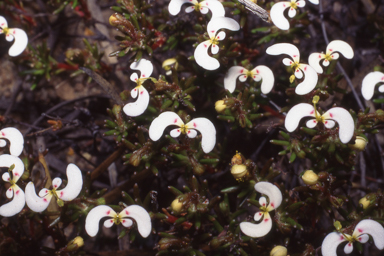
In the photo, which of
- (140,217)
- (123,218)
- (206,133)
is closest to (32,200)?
(123,218)

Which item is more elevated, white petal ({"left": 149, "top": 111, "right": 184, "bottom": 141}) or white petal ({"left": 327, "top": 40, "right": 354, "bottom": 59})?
white petal ({"left": 327, "top": 40, "right": 354, "bottom": 59})

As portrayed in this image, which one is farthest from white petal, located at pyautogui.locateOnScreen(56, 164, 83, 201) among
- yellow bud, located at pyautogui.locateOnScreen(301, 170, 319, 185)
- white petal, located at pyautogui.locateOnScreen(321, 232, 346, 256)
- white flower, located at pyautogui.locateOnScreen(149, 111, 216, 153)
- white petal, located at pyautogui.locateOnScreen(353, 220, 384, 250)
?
white petal, located at pyautogui.locateOnScreen(353, 220, 384, 250)

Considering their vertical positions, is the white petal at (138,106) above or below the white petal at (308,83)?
below

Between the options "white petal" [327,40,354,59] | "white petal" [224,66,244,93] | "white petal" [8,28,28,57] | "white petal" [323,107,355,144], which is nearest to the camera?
"white petal" [323,107,355,144]

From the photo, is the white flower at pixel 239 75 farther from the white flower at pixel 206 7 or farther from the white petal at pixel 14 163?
the white petal at pixel 14 163

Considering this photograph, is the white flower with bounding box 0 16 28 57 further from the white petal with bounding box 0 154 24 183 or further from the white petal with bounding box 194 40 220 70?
the white petal with bounding box 194 40 220 70

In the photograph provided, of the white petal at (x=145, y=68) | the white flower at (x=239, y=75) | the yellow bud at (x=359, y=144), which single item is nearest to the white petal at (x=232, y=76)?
the white flower at (x=239, y=75)

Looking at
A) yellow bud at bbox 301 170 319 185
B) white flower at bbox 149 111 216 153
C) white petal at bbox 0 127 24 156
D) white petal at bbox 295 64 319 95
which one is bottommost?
white petal at bbox 0 127 24 156
